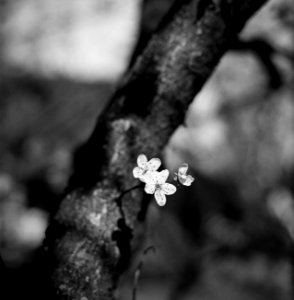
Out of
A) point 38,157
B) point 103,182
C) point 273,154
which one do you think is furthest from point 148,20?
point 273,154

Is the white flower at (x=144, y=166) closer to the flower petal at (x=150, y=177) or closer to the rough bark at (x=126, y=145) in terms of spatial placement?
the flower petal at (x=150, y=177)

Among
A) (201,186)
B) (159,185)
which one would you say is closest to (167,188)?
(159,185)

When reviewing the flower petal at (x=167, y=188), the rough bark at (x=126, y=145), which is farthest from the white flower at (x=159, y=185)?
the rough bark at (x=126, y=145)

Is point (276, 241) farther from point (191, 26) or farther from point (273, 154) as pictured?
point (191, 26)

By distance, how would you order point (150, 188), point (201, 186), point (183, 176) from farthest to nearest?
point (201, 186), point (183, 176), point (150, 188)

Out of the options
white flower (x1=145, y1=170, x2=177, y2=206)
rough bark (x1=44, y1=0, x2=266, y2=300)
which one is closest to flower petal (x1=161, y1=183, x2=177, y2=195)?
white flower (x1=145, y1=170, x2=177, y2=206)

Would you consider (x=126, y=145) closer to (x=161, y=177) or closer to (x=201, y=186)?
(x=161, y=177)
